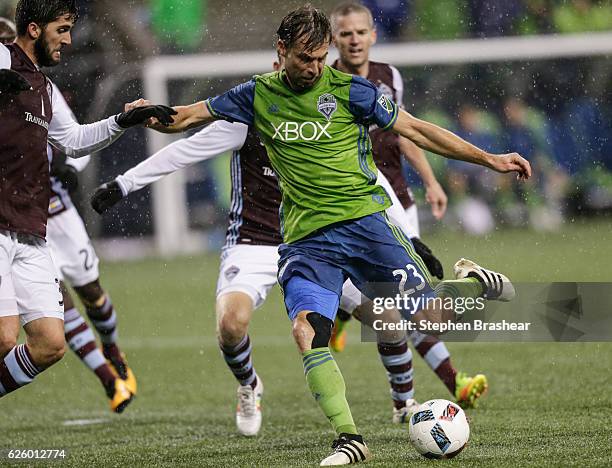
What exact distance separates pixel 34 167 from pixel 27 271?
527 millimetres

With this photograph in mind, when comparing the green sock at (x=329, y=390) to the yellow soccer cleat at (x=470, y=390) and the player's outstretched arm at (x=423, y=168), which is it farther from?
the player's outstretched arm at (x=423, y=168)

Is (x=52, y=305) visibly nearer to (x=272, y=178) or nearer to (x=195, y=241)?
(x=272, y=178)

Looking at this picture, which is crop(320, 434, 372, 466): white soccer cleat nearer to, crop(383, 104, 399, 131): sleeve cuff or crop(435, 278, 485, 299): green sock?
crop(435, 278, 485, 299): green sock

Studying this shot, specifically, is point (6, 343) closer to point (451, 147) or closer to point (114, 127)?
point (114, 127)

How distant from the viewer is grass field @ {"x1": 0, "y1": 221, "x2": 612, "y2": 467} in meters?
6.06

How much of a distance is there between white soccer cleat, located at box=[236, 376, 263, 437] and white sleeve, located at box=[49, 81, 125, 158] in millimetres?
1879

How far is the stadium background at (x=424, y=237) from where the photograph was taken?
677cm

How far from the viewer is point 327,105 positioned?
593 centimetres

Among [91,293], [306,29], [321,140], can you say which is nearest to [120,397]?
[91,293]

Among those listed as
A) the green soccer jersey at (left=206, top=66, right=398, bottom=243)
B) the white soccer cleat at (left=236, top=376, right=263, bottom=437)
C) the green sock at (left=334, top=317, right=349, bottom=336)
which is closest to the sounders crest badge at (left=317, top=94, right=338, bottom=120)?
the green soccer jersey at (left=206, top=66, right=398, bottom=243)

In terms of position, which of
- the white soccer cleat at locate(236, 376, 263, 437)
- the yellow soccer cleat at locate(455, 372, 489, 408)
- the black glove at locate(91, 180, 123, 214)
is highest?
the black glove at locate(91, 180, 123, 214)

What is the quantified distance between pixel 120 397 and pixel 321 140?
2985mm

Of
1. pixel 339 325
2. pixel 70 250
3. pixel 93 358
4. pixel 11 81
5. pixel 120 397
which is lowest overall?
pixel 339 325

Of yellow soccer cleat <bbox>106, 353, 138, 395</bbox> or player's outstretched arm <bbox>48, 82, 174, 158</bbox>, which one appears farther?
yellow soccer cleat <bbox>106, 353, 138, 395</bbox>
